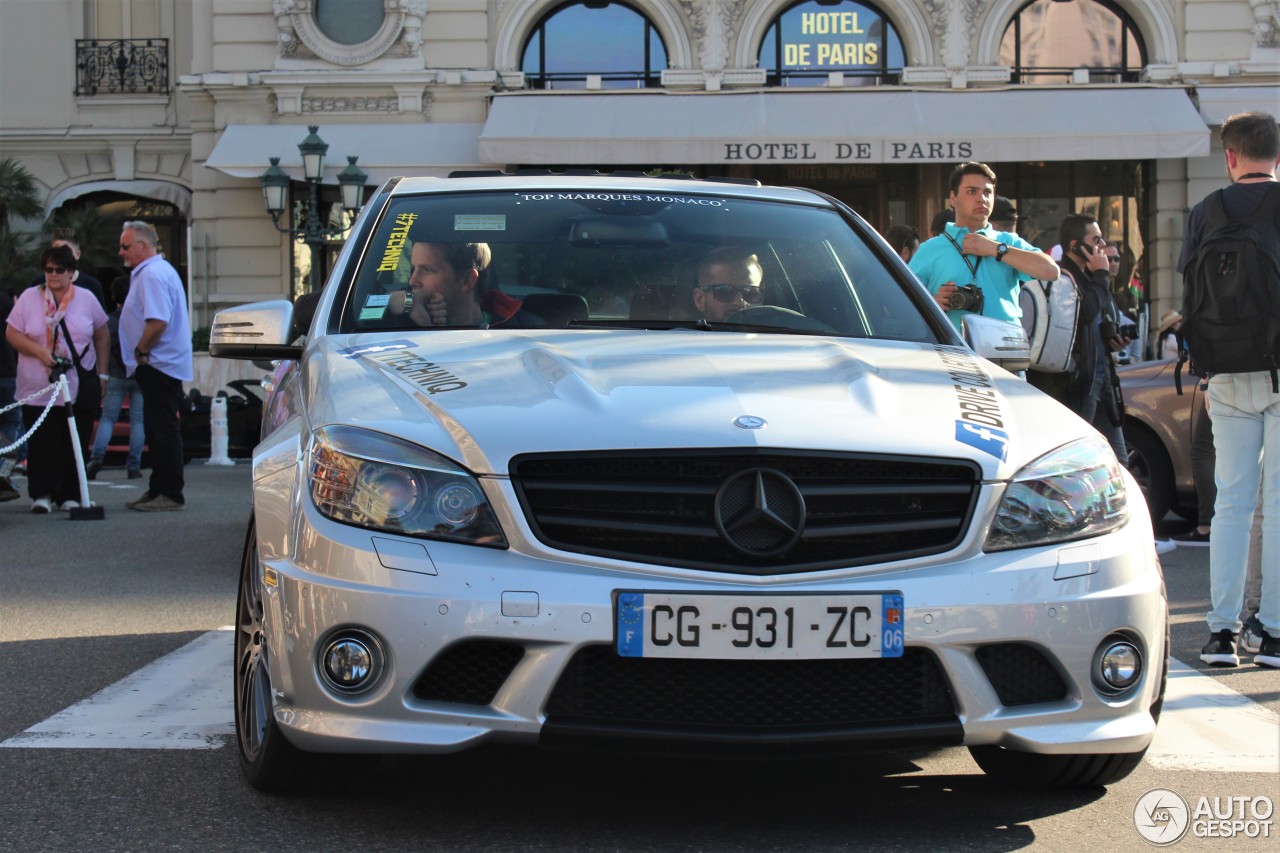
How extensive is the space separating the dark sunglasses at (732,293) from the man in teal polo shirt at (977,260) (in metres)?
2.13

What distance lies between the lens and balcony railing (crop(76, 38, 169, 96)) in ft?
94.1

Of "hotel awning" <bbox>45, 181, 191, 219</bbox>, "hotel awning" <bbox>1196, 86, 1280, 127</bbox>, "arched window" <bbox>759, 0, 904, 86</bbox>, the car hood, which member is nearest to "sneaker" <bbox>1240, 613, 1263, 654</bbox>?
the car hood

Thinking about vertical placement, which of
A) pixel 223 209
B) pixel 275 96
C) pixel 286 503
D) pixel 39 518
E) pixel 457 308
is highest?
pixel 275 96

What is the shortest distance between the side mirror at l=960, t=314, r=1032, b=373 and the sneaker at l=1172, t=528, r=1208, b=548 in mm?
5446

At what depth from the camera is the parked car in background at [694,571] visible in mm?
3439

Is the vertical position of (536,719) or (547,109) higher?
(547,109)

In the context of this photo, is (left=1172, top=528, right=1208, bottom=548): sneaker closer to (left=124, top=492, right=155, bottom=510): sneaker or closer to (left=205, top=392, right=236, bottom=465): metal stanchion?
(left=124, top=492, right=155, bottom=510): sneaker

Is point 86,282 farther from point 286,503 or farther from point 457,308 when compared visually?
point 286,503

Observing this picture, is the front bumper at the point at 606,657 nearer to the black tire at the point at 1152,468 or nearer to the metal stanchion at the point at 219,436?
the black tire at the point at 1152,468

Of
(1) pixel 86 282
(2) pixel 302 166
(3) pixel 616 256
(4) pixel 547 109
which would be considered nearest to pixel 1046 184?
(4) pixel 547 109

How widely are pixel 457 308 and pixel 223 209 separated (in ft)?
75.6

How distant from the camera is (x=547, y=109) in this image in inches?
1001

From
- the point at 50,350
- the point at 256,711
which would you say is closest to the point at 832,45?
the point at 50,350

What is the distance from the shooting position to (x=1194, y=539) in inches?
407
